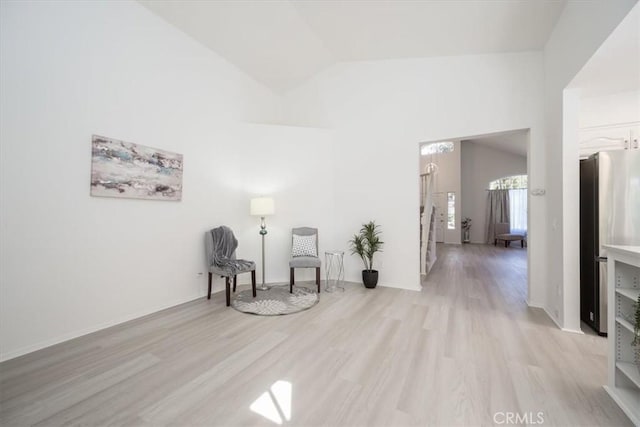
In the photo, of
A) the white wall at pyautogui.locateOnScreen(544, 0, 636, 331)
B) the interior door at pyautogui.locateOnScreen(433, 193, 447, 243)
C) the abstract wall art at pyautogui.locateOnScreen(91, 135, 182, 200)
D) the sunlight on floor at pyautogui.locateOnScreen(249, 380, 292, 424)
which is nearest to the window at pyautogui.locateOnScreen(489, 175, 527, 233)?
the interior door at pyautogui.locateOnScreen(433, 193, 447, 243)

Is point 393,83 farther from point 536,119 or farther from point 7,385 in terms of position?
point 7,385

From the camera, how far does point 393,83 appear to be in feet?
13.2

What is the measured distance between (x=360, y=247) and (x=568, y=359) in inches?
99.1

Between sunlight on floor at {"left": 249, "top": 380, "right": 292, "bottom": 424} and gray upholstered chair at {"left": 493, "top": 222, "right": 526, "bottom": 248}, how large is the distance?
9.62 m

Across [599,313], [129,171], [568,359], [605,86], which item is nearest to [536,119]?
[605,86]

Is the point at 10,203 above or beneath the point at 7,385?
above

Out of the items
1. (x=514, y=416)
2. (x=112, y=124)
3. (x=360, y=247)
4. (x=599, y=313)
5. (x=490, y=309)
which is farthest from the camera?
(x=360, y=247)

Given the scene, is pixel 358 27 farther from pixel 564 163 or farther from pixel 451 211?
pixel 451 211

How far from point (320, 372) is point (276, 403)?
40 cm

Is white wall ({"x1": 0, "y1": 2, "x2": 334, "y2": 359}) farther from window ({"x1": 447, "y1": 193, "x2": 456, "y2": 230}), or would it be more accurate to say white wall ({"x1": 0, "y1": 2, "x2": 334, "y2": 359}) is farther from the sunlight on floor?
window ({"x1": 447, "y1": 193, "x2": 456, "y2": 230})

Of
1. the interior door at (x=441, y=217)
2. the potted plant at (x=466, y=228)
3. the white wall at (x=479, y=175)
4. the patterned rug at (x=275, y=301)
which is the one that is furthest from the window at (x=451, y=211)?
the patterned rug at (x=275, y=301)

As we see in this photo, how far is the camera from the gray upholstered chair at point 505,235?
8.53 m

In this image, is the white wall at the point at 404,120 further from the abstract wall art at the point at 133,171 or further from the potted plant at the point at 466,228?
the potted plant at the point at 466,228

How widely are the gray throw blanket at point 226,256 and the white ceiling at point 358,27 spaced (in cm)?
275
